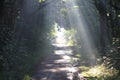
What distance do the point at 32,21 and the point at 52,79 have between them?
1696 centimetres

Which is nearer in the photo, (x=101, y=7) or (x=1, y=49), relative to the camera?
(x=1, y=49)

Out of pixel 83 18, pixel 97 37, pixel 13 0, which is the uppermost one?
pixel 13 0

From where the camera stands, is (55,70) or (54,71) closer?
(54,71)

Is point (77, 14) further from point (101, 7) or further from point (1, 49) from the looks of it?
point (1, 49)

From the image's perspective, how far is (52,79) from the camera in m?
15.1

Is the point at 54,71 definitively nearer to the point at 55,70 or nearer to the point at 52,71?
the point at 52,71

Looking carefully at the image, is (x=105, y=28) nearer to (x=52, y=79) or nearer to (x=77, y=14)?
(x=77, y=14)

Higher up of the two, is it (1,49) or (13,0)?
(13,0)

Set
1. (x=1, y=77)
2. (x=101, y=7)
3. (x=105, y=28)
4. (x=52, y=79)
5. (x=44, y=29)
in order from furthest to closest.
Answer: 1. (x=44, y=29)
2. (x=105, y=28)
3. (x=101, y=7)
4. (x=52, y=79)
5. (x=1, y=77)

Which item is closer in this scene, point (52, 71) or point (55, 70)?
point (52, 71)

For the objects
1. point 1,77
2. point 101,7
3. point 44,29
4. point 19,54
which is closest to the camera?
point 1,77

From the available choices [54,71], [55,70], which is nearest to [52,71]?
[54,71]

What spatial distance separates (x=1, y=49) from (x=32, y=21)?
15.9m

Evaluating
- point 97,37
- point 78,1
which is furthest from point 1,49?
point 97,37
